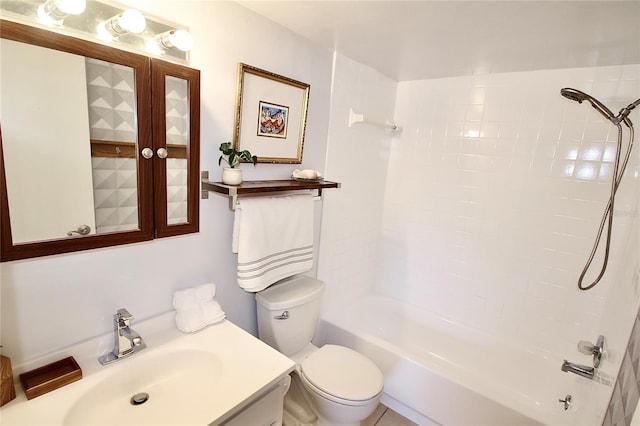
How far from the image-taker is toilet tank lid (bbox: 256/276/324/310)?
5.18ft

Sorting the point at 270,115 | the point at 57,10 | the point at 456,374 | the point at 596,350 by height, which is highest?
the point at 57,10

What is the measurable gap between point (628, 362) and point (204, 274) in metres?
1.61

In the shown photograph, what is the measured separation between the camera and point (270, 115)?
1578 millimetres

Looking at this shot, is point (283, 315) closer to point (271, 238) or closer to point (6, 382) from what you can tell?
point (271, 238)

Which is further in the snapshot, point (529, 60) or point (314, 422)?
point (529, 60)

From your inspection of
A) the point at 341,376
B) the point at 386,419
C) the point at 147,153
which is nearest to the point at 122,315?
the point at 147,153

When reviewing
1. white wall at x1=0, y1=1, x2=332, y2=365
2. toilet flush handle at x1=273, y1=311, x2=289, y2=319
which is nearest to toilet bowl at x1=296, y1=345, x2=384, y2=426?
toilet flush handle at x1=273, y1=311, x2=289, y2=319

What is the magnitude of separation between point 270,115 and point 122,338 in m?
1.14

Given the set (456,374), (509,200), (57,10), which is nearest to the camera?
(57,10)

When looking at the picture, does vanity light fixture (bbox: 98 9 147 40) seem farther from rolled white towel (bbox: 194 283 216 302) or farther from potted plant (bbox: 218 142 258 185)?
rolled white towel (bbox: 194 283 216 302)

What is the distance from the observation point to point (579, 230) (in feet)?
6.27

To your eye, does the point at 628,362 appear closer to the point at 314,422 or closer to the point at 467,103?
the point at 314,422

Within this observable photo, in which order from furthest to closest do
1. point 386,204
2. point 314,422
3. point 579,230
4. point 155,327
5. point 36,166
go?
point 386,204
point 579,230
point 314,422
point 155,327
point 36,166

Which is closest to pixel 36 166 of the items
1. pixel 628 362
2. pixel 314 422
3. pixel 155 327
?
pixel 155 327
